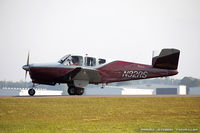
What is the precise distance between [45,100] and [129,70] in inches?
425

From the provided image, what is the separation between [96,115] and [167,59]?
1388cm

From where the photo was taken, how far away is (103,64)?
28.9 metres

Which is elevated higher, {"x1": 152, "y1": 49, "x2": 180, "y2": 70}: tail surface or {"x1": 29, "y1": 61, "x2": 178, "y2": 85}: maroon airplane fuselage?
{"x1": 152, "y1": 49, "x2": 180, "y2": 70}: tail surface

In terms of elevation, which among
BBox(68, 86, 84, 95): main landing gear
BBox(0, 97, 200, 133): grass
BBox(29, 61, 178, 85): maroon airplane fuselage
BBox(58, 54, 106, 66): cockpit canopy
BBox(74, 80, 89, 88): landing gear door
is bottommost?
BBox(0, 97, 200, 133): grass

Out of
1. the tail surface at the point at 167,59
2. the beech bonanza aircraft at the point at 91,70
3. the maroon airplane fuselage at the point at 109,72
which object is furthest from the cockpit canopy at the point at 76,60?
the tail surface at the point at 167,59

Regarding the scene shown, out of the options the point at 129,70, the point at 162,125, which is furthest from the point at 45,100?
the point at 129,70

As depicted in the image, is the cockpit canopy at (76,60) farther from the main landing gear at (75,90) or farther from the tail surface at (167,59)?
the tail surface at (167,59)

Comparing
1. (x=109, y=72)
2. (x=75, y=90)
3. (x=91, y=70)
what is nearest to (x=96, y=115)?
(x=91, y=70)

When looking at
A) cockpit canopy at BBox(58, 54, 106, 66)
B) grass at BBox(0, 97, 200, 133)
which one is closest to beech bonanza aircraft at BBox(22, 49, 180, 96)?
cockpit canopy at BBox(58, 54, 106, 66)

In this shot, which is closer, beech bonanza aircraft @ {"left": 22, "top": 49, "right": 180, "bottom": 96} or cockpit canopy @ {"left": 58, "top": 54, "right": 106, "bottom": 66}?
beech bonanza aircraft @ {"left": 22, "top": 49, "right": 180, "bottom": 96}

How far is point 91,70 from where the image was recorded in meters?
27.7

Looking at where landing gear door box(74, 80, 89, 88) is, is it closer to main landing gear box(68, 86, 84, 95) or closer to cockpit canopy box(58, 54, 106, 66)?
main landing gear box(68, 86, 84, 95)

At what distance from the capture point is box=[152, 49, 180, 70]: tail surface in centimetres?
2902

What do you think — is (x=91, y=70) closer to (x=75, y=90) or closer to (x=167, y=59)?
(x=75, y=90)
